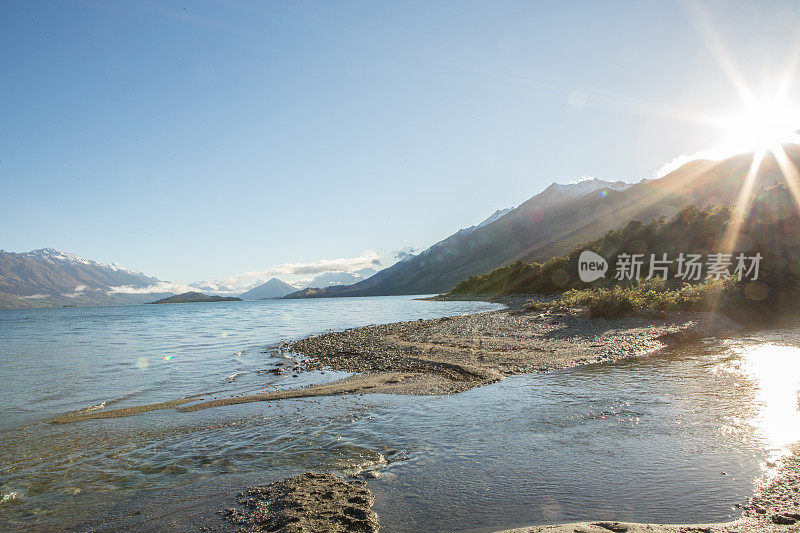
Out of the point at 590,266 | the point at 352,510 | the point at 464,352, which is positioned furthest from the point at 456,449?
the point at 590,266

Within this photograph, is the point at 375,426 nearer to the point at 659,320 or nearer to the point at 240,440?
the point at 240,440

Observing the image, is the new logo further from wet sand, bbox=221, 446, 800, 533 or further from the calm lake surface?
wet sand, bbox=221, 446, 800, 533

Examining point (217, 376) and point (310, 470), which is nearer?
point (310, 470)

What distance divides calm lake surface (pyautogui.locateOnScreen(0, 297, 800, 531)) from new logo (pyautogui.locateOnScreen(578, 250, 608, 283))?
160 feet

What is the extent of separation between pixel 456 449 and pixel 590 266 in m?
64.1

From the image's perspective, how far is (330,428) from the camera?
30.1 feet

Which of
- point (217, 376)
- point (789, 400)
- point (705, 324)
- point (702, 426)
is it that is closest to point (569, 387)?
point (702, 426)

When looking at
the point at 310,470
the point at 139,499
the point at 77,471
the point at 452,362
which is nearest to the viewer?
the point at 139,499

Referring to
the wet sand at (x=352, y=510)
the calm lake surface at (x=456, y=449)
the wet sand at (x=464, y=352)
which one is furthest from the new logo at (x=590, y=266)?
the wet sand at (x=352, y=510)

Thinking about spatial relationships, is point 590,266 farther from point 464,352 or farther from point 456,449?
point 456,449

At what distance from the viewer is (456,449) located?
7473mm

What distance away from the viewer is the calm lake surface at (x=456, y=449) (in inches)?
212

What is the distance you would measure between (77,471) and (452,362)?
12.1m

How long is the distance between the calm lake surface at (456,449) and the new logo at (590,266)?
48656 mm
